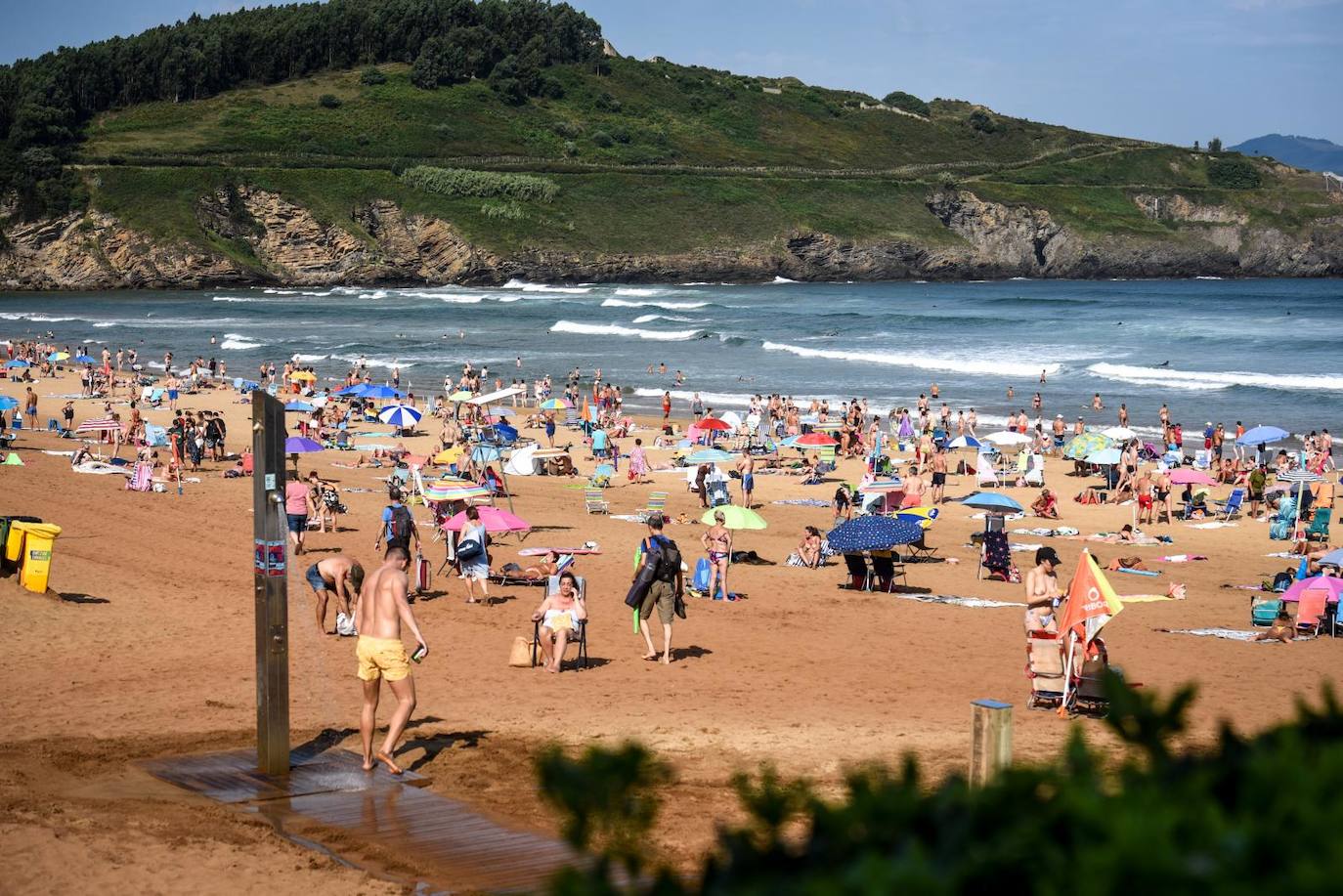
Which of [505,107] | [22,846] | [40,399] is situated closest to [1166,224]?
[505,107]

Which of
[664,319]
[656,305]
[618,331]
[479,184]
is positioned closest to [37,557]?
[618,331]

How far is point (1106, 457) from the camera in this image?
2641cm

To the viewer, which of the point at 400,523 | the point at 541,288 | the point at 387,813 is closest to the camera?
the point at 387,813

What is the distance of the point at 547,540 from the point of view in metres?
19.5

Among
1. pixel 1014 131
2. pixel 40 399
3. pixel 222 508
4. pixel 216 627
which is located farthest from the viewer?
pixel 1014 131

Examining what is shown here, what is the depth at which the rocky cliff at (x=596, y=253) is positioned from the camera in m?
101

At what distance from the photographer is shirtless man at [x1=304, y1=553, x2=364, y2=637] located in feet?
44.3

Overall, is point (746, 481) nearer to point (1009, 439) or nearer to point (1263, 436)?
Result: point (1009, 439)

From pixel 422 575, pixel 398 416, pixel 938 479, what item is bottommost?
pixel 938 479

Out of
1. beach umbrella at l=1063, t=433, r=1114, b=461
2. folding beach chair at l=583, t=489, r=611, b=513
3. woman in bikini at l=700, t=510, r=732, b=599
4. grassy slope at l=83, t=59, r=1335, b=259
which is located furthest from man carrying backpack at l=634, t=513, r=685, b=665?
grassy slope at l=83, t=59, r=1335, b=259

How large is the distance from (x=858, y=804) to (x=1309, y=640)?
13077 millimetres

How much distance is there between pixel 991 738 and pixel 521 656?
6.67 m

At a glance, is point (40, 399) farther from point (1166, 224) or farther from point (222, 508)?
point (1166, 224)

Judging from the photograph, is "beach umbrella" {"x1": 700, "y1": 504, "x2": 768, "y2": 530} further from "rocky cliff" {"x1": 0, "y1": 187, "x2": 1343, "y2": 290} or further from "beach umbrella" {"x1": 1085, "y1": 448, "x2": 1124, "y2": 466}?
"rocky cliff" {"x1": 0, "y1": 187, "x2": 1343, "y2": 290}
